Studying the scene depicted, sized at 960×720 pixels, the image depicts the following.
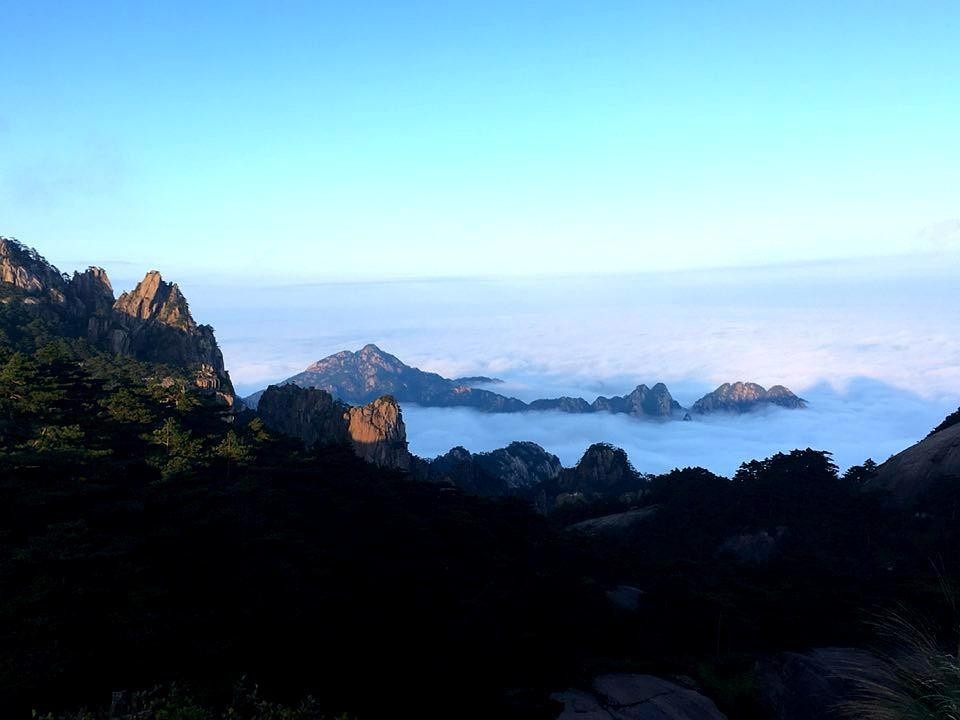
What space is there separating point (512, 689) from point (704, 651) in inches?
549

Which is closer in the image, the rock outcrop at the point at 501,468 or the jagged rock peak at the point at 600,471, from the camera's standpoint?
the rock outcrop at the point at 501,468

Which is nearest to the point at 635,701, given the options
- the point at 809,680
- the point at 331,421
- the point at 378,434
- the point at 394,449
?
the point at 809,680

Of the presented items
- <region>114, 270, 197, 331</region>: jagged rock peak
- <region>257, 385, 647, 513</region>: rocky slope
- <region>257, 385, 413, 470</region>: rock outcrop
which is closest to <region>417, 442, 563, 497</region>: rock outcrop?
<region>257, 385, 647, 513</region>: rocky slope

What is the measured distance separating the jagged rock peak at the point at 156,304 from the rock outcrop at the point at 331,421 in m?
28.1

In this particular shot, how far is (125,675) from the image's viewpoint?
60.0ft

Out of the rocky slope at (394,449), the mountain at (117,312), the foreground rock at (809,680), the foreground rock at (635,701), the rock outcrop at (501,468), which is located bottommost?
the rock outcrop at (501,468)

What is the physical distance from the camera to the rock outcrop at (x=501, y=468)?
119500mm

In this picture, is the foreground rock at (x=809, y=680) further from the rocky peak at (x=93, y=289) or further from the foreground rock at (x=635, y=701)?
the rocky peak at (x=93, y=289)

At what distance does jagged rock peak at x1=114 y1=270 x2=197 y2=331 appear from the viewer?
11900 cm

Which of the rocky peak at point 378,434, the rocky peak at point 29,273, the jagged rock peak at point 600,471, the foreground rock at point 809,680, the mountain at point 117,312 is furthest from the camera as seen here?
the jagged rock peak at point 600,471

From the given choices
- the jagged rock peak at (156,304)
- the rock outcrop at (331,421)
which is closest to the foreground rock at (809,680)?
the rock outcrop at (331,421)

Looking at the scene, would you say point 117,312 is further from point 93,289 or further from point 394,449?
point 394,449

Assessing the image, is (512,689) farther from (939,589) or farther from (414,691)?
(939,589)

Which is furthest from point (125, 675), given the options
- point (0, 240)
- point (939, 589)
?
point (0, 240)
